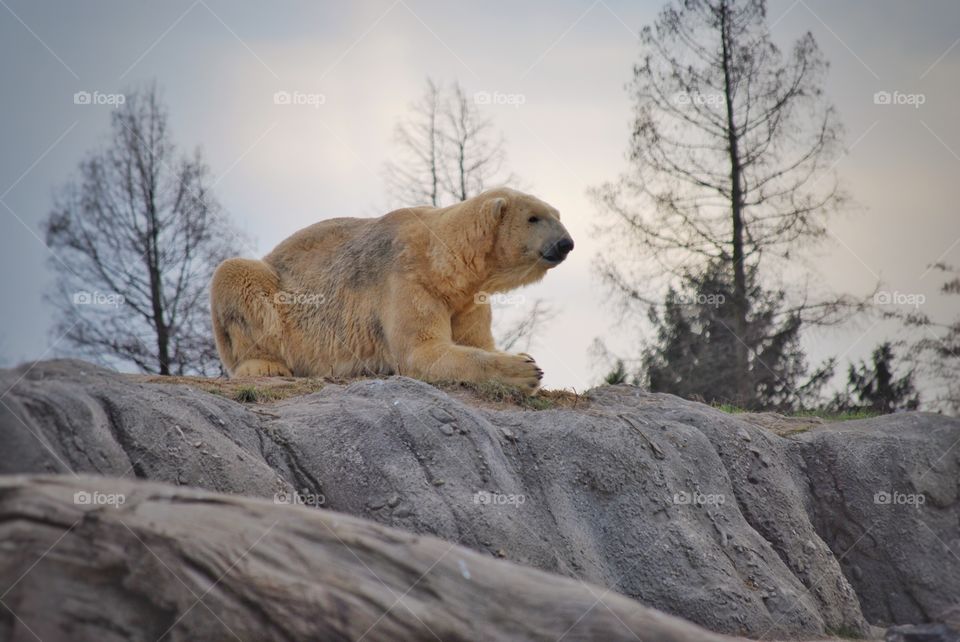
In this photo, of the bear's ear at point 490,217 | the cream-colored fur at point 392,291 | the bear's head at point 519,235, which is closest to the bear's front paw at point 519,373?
the cream-colored fur at point 392,291

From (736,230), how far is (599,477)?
1476cm

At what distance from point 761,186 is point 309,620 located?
20280 millimetres

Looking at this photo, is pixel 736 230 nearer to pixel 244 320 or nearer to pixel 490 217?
pixel 490 217

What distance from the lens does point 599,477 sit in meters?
9.84

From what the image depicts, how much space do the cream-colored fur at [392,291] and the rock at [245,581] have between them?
6.13m

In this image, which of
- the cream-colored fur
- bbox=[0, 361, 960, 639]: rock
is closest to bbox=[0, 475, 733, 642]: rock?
bbox=[0, 361, 960, 639]: rock

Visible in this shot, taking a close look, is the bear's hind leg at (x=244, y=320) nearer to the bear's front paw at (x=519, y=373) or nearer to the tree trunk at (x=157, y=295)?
the bear's front paw at (x=519, y=373)

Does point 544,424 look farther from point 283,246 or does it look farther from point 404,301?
point 283,246

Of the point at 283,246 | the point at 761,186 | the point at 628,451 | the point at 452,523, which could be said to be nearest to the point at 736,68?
the point at 761,186

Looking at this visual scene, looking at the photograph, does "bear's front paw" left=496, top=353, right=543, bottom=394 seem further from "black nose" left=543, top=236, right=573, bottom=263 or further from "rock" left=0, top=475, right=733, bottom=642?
"rock" left=0, top=475, right=733, bottom=642

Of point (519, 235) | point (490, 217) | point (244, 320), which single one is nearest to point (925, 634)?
point (519, 235)

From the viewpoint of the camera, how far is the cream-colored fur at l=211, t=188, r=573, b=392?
11938mm

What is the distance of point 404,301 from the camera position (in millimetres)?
12016

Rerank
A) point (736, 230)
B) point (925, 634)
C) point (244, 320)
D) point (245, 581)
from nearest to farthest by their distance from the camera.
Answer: point (245, 581) < point (925, 634) < point (244, 320) < point (736, 230)
